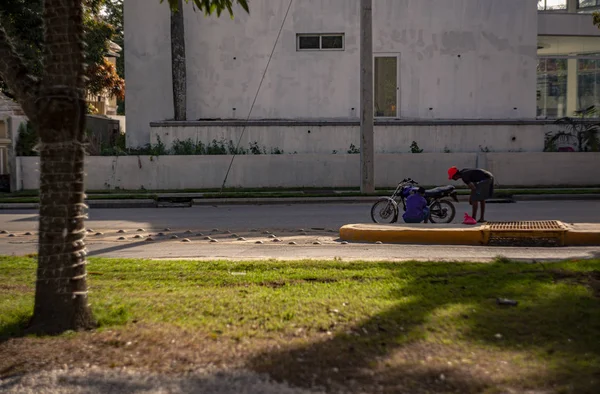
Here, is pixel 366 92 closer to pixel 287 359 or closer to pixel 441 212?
pixel 441 212

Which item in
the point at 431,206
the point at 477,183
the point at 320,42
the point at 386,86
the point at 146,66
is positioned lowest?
the point at 431,206

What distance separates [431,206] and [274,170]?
11074mm

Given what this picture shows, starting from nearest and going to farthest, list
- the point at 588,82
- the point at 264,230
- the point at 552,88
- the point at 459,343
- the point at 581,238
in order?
the point at 459,343 → the point at 581,238 → the point at 264,230 → the point at 552,88 → the point at 588,82

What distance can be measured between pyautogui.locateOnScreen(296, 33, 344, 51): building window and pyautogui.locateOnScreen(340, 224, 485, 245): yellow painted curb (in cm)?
1683

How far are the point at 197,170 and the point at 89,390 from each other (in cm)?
2091

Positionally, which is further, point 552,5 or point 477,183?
point 552,5

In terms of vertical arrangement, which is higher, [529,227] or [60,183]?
[60,183]

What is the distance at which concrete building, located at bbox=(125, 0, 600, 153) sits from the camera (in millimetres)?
28250

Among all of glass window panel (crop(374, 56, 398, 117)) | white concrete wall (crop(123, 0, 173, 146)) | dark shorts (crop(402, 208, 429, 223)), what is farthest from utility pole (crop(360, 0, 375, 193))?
white concrete wall (crop(123, 0, 173, 146))

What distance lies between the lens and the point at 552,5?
1260 inches

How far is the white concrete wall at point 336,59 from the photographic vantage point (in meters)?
28.3

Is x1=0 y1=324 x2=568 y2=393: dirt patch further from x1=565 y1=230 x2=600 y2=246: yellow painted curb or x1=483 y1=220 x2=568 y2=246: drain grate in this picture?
x1=565 y1=230 x2=600 y2=246: yellow painted curb

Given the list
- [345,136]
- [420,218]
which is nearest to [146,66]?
[345,136]

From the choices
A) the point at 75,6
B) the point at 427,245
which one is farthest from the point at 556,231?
the point at 75,6
